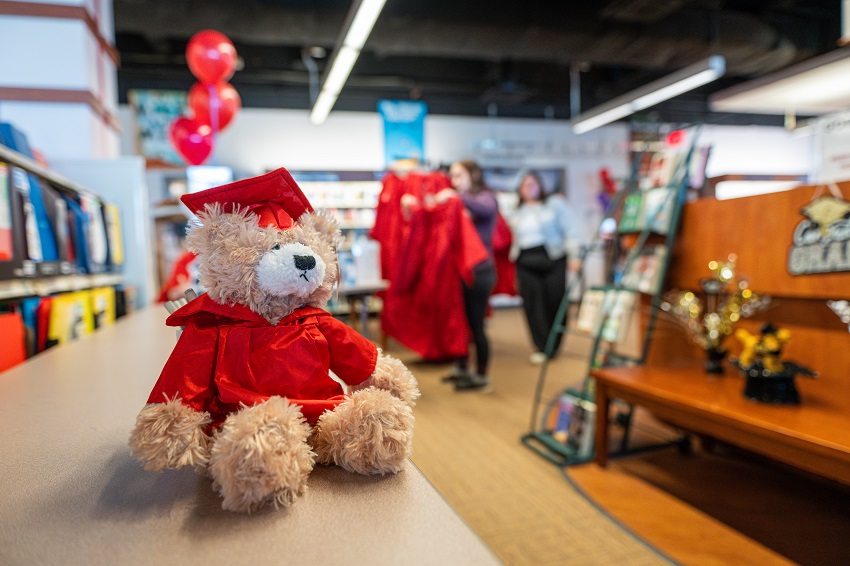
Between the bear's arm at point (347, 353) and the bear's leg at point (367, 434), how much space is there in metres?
0.09

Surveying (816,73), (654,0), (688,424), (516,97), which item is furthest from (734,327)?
(516,97)

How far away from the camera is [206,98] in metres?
4.20

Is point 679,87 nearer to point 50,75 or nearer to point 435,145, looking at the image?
point 435,145

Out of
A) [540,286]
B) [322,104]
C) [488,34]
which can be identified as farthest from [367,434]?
[322,104]

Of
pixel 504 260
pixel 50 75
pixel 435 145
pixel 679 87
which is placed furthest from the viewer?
pixel 435 145

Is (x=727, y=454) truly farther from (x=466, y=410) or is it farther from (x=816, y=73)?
(x=816, y=73)

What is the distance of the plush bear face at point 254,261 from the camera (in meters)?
0.70

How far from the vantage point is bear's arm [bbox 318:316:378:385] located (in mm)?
758

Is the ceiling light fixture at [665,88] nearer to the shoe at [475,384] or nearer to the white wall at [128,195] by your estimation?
the shoe at [475,384]

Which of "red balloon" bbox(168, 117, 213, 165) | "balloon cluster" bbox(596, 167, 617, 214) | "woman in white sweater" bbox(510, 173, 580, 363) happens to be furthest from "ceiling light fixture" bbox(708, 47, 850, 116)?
"red balloon" bbox(168, 117, 213, 165)

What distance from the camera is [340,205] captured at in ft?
26.9

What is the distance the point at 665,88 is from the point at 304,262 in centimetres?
639

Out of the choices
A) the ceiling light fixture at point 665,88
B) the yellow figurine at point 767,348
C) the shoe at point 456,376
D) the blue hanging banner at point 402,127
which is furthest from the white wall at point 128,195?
the ceiling light fixture at point 665,88

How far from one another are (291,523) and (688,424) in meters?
1.79
